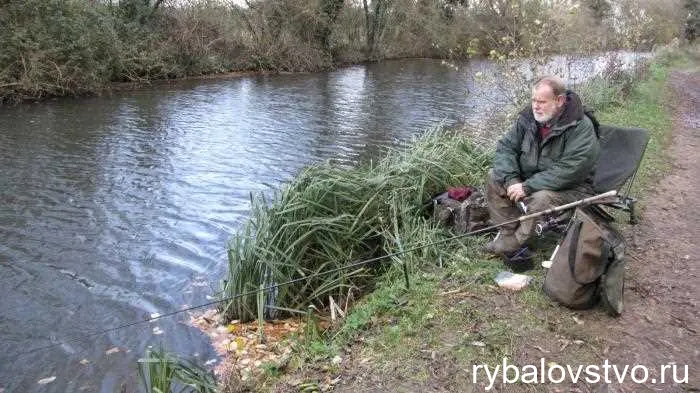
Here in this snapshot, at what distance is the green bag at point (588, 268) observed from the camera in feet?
12.4

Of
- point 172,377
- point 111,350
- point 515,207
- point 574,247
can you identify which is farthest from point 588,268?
point 111,350

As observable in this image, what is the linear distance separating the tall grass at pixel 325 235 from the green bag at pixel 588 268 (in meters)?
1.49

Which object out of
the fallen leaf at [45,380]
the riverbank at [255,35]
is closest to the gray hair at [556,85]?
the fallen leaf at [45,380]

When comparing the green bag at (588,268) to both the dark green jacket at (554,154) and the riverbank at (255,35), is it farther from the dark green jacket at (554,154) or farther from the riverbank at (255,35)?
the riverbank at (255,35)

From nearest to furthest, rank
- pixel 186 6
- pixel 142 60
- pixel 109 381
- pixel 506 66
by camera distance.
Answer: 1. pixel 109 381
2. pixel 506 66
3. pixel 142 60
4. pixel 186 6

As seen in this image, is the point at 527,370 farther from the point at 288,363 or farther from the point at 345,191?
the point at 345,191

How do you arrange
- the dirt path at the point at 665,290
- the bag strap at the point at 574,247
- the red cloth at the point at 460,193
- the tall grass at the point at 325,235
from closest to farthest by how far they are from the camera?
1. the dirt path at the point at 665,290
2. the bag strap at the point at 574,247
3. the tall grass at the point at 325,235
4. the red cloth at the point at 460,193

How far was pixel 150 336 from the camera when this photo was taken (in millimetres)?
4965

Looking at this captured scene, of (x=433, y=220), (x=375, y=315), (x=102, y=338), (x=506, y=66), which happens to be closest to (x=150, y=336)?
(x=102, y=338)

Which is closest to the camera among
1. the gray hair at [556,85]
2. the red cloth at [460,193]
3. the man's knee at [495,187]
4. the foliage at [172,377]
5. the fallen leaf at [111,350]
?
the foliage at [172,377]

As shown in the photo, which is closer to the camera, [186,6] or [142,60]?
[142,60]

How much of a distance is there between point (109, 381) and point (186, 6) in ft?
71.1

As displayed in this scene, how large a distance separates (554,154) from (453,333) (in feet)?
6.23

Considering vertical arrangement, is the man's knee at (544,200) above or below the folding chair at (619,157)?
below
